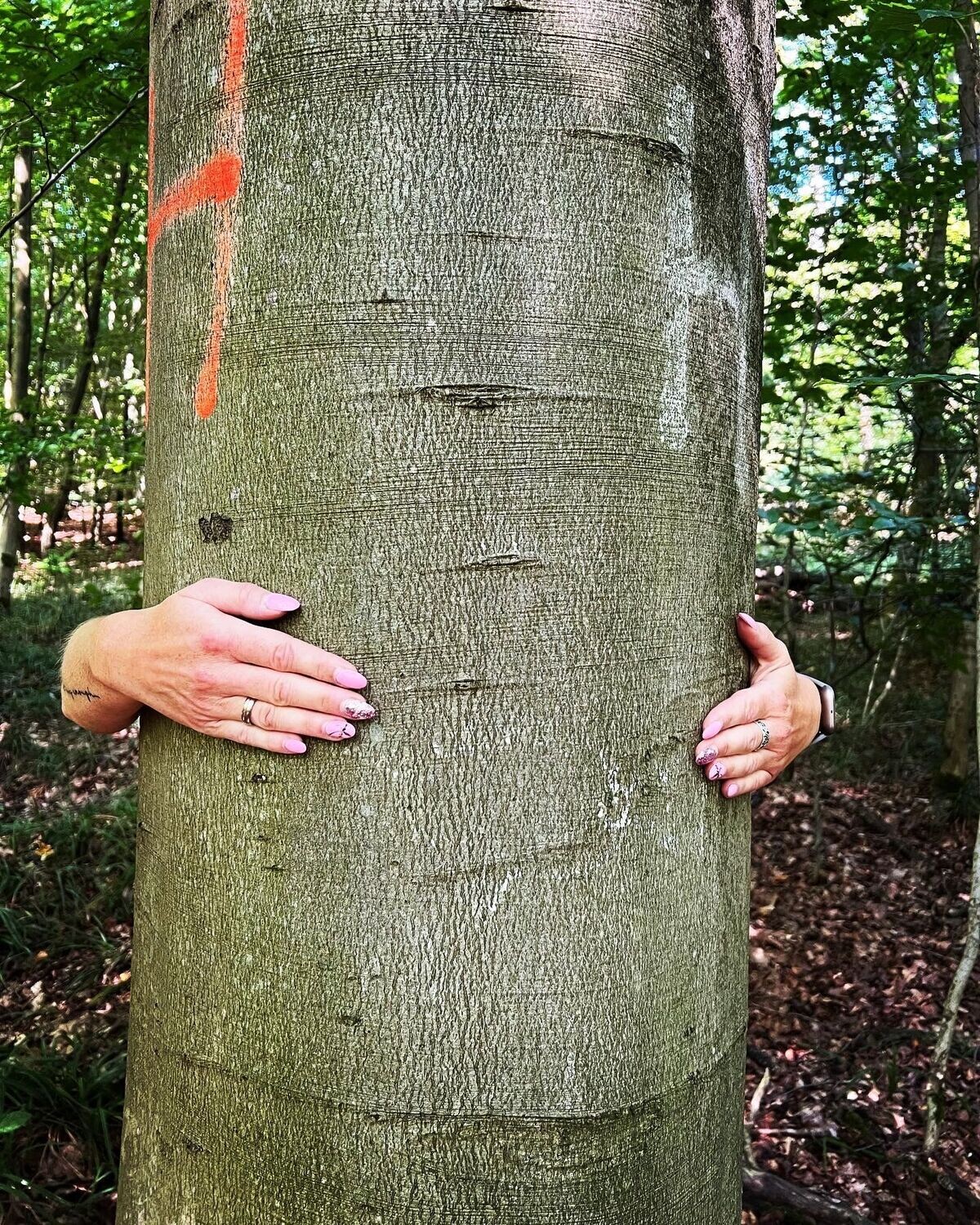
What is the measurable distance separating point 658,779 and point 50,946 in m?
4.20

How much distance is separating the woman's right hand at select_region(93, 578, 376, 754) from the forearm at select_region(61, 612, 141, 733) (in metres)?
0.11

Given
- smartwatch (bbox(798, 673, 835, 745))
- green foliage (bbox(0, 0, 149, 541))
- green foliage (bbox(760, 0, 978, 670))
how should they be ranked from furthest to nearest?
green foliage (bbox(760, 0, 978, 670)) → green foliage (bbox(0, 0, 149, 541)) → smartwatch (bbox(798, 673, 835, 745))

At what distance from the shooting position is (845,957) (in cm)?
461

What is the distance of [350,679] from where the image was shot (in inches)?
35.7

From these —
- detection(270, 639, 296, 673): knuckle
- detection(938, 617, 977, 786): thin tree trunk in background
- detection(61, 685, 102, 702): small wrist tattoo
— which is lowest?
detection(938, 617, 977, 786): thin tree trunk in background

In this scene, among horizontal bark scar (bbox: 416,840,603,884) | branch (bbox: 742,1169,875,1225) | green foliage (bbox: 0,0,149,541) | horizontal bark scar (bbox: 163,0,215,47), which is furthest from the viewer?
green foliage (bbox: 0,0,149,541)

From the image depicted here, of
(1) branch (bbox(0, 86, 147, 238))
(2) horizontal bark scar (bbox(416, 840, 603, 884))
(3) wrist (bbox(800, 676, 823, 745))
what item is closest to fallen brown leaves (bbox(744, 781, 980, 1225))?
(3) wrist (bbox(800, 676, 823, 745))

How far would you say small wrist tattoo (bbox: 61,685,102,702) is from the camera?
1215 millimetres

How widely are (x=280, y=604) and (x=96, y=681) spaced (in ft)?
1.37

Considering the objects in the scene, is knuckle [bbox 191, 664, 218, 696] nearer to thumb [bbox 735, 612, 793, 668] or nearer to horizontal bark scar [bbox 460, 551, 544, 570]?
horizontal bark scar [bbox 460, 551, 544, 570]

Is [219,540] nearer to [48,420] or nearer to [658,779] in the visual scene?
[658,779]

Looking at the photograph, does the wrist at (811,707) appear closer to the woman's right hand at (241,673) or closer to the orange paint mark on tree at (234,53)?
the woman's right hand at (241,673)

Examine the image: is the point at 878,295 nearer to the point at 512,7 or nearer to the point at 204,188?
the point at 512,7

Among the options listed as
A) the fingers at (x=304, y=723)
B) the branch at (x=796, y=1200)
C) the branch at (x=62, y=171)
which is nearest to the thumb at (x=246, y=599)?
the fingers at (x=304, y=723)
